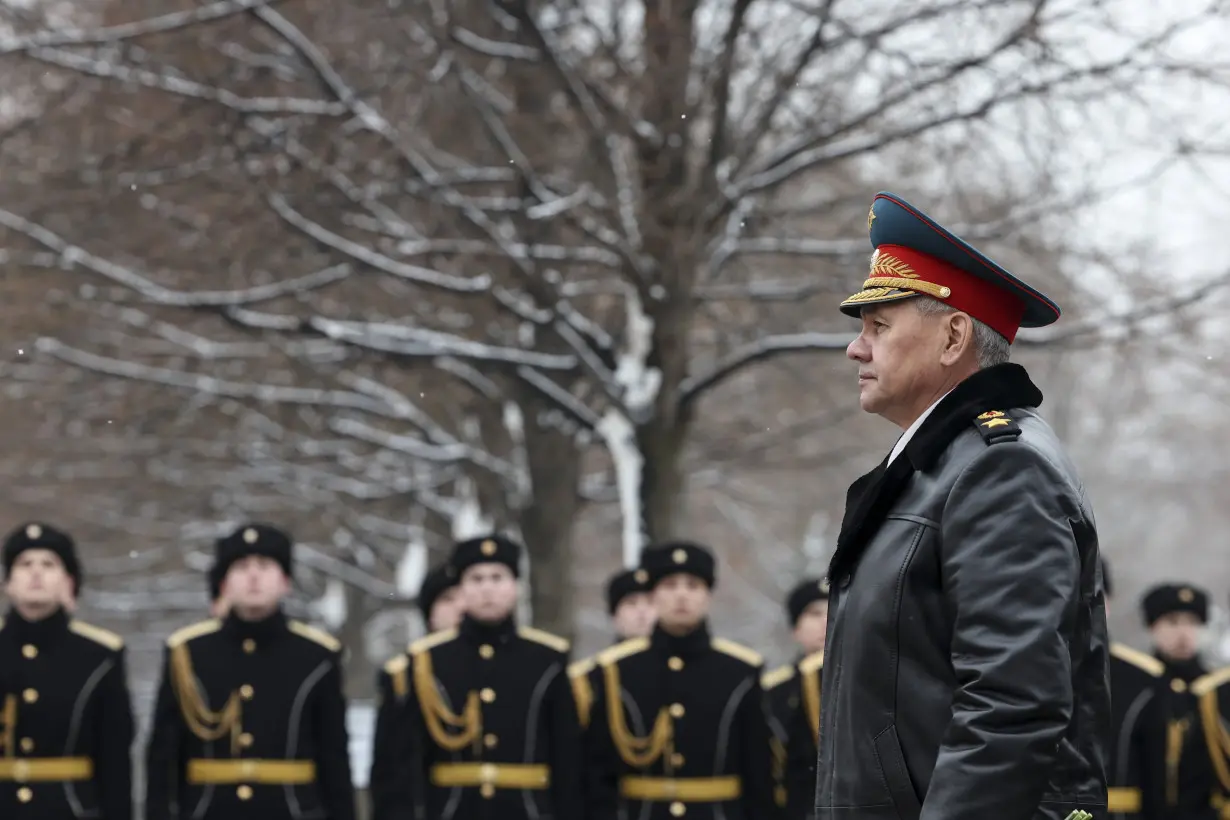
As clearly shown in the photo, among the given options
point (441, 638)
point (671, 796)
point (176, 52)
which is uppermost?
point (176, 52)

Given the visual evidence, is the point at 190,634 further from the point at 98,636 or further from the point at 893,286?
the point at 893,286

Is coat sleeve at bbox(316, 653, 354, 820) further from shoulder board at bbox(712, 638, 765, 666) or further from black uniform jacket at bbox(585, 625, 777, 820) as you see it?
shoulder board at bbox(712, 638, 765, 666)

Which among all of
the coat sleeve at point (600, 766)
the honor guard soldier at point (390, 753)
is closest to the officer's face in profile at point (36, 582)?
the honor guard soldier at point (390, 753)

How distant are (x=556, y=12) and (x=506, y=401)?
451 cm

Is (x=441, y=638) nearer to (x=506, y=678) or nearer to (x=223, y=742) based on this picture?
(x=506, y=678)

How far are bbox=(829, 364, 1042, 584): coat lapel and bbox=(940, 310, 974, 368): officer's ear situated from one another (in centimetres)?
5

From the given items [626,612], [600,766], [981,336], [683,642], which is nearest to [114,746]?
[600,766]

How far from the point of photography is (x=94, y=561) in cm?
2628

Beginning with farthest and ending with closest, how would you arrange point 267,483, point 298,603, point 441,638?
1. point 298,603
2. point 267,483
3. point 441,638

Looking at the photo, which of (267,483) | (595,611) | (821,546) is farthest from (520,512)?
(595,611)

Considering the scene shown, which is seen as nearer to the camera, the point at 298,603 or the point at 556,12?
the point at 556,12

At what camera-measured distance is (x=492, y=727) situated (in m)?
9.22

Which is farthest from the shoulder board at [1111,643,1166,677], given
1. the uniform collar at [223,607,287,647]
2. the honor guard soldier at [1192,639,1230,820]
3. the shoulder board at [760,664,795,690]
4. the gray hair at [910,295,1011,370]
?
the gray hair at [910,295,1011,370]

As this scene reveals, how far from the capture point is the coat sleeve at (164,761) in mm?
8828
